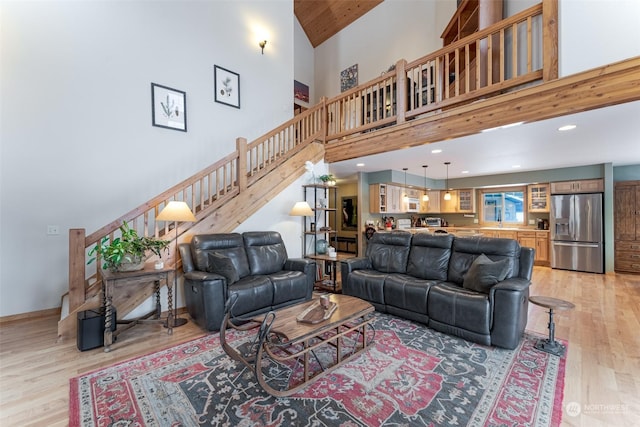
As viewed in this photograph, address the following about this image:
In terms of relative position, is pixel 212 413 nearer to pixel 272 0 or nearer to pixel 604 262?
pixel 272 0

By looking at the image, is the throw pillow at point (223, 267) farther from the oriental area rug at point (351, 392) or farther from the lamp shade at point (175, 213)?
the oriental area rug at point (351, 392)

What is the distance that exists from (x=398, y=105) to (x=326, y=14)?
5.81 metres

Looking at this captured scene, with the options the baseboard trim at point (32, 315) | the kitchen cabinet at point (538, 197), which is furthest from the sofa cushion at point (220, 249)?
the kitchen cabinet at point (538, 197)

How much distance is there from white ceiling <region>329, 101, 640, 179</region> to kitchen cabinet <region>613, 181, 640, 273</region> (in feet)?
1.98

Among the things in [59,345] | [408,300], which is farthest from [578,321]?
[59,345]

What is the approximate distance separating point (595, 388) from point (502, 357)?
1.94 feet

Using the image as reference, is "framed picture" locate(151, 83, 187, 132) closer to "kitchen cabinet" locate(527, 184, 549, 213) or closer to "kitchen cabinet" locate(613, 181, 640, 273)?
"kitchen cabinet" locate(527, 184, 549, 213)

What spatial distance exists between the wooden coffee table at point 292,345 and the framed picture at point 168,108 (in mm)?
3849

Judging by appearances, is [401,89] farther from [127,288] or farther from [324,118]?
[127,288]

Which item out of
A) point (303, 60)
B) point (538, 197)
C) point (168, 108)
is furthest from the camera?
point (303, 60)

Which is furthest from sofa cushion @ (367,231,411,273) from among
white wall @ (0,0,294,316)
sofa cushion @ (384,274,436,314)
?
white wall @ (0,0,294,316)

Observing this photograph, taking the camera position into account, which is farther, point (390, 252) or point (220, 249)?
point (390, 252)

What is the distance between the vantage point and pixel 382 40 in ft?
24.5

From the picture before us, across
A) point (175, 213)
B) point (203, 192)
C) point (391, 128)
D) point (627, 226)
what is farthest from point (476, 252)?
point (627, 226)
